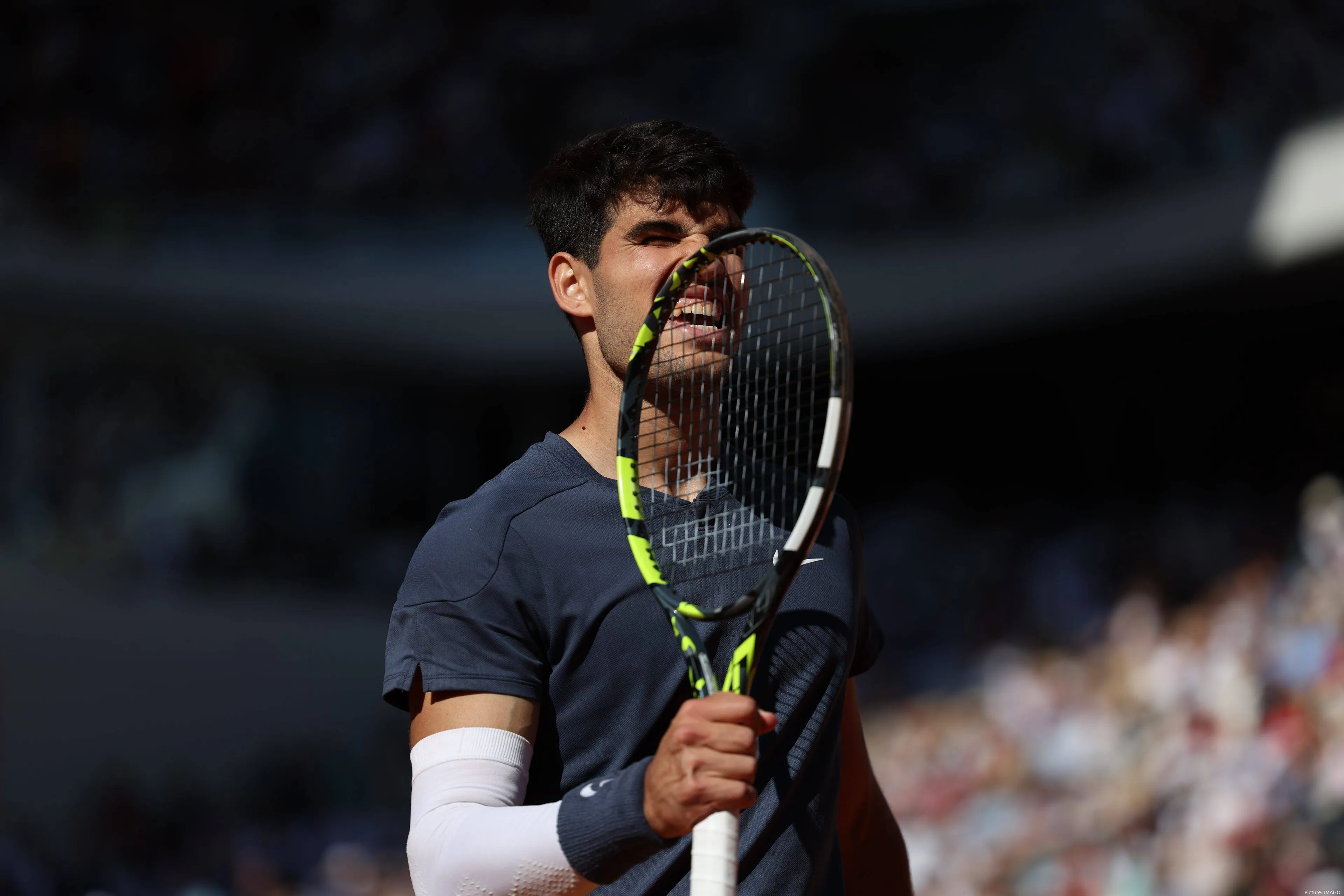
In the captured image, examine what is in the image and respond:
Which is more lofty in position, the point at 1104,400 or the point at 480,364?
the point at 480,364

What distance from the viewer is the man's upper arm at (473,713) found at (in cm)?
158

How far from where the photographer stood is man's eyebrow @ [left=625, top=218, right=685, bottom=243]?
1795 millimetres

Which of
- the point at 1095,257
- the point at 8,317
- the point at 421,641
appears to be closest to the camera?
the point at 421,641

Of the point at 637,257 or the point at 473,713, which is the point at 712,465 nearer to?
the point at 637,257

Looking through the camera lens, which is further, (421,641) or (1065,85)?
(1065,85)

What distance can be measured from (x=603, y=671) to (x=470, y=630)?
161 mm

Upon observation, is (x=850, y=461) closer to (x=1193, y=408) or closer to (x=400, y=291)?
(x=1193, y=408)

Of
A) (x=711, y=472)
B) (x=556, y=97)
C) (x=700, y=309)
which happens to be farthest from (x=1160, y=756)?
(x=556, y=97)

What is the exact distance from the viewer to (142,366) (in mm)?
10203

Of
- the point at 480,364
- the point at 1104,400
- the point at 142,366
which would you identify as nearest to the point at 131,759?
the point at 142,366

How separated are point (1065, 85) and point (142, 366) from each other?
260 inches

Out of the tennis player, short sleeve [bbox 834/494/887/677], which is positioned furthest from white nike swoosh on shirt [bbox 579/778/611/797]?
short sleeve [bbox 834/494/887/677]

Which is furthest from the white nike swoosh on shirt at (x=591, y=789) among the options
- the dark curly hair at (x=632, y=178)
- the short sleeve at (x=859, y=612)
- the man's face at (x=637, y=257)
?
the dark curly hair at (x=632, y=178)

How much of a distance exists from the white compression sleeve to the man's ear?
0.58 m
